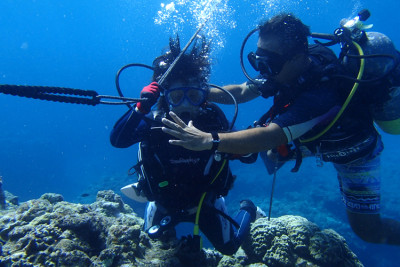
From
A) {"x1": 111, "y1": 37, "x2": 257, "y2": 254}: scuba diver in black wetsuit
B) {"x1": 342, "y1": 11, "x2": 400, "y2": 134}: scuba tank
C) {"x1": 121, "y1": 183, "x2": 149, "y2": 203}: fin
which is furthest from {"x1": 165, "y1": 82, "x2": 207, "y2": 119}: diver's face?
{"x1": 342, "y1": 11, "x2": 400, "y2": 134}: scuba tank

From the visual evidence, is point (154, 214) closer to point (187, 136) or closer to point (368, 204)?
point (187, 136)

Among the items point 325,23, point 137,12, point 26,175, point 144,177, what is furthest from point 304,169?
point 137,12

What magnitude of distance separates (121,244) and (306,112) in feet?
9.53

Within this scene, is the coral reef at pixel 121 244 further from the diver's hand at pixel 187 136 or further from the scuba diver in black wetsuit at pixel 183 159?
the diver's hand at pixel 187 136

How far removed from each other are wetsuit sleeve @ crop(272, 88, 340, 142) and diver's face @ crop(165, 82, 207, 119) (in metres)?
1.24

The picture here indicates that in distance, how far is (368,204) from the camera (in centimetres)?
356

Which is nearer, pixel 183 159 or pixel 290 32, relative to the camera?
pixel 290 32

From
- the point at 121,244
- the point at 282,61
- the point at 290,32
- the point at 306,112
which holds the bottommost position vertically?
the point at 121,244

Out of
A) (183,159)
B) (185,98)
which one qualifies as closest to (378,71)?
(185,98)

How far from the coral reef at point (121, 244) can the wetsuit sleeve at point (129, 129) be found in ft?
3.77

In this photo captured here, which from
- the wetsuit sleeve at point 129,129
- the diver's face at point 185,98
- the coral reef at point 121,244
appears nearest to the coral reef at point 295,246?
the coral reef at point 121,244

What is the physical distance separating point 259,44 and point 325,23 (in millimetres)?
83505

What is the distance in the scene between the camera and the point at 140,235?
11.5 ft

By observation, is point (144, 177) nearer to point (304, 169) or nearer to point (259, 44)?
point (259, 44)
